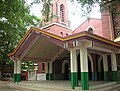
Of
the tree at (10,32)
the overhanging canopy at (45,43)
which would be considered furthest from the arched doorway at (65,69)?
the tree at (10,32)

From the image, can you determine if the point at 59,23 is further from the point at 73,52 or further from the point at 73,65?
the point at 73,65

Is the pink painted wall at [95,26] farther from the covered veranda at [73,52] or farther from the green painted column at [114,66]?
the green painted column at [114,66]

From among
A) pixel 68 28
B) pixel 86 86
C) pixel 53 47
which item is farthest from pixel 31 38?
pixel 68 28

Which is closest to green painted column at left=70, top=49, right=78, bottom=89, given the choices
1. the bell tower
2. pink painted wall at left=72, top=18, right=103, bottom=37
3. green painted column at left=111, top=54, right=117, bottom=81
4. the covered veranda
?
the covered veranda

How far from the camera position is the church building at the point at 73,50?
9891mm

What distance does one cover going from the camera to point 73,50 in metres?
10.6

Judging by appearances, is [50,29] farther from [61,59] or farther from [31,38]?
[31,38]

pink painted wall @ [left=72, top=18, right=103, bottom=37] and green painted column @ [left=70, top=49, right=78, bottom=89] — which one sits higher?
pink painted wall @ [left=72, top=18, right=103, bottom=37]

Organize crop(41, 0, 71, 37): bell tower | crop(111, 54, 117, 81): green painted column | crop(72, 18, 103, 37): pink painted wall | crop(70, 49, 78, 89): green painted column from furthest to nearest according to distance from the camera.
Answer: crop(41, 0, 71, 37): bell tower < crop(72, 18, 103, 37): pink painted wall < crop(111, 54, 117, 81): green painted column < crop(70, 49, 78, 89): green painted column

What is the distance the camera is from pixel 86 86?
31.0 ft

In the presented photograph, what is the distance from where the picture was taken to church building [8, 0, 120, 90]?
9.89 m

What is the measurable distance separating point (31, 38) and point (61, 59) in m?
6.68

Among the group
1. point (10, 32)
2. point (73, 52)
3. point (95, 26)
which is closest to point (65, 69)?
point (95, 26)

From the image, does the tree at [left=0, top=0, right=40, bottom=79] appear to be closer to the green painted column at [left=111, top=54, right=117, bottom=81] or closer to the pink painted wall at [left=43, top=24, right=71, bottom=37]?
the pink painted wall at [left=43, top=24, right=71, bottom=37]
